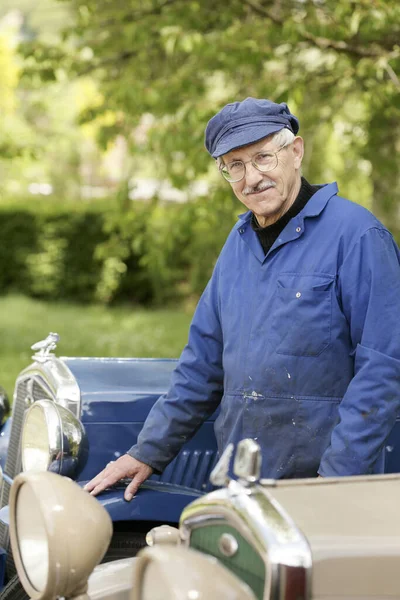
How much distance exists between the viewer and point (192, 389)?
3.01 metres

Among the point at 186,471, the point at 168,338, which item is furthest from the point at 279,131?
the point at 168,338

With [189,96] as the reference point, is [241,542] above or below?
below

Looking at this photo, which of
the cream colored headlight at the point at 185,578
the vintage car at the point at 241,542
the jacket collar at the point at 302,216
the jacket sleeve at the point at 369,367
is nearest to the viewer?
the cream colored headlight at the point at 185,578

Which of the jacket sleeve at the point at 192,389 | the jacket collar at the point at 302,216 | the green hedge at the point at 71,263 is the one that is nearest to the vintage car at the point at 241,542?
the jacket sleeve at the point at 192,389

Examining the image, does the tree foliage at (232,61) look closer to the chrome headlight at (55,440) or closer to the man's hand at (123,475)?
the chrome headlight at (55,440)

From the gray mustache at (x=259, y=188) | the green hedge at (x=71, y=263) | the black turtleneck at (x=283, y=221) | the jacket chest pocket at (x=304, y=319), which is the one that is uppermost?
the gray mustache at (x=259, y=188)

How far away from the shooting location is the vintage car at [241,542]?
67.8 inches

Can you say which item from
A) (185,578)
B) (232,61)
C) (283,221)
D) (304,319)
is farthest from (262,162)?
(232,61)

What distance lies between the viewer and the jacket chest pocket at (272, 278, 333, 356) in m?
2.64

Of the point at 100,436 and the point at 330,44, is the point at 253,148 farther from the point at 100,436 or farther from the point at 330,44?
the point at 330,44

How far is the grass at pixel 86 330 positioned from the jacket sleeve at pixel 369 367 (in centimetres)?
711

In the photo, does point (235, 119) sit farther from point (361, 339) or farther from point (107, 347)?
point (107, 347)

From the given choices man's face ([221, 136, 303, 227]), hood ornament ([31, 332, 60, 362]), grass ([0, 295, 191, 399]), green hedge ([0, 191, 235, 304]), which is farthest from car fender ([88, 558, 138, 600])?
green hedge ([0, 191, 235, 304])

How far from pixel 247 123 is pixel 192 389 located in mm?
885
